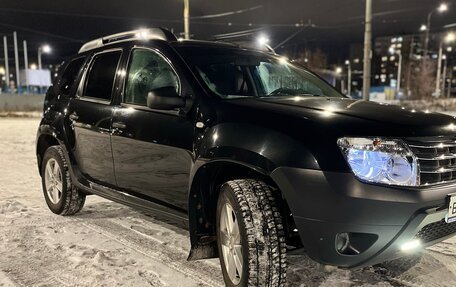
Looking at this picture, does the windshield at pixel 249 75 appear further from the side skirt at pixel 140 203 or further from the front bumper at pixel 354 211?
the front bumper at pixel 354 211

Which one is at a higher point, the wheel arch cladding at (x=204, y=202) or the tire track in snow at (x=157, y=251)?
the wheel arch cladding at (x=204, y=202)

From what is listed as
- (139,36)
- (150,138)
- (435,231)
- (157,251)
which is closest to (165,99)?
(150,138)

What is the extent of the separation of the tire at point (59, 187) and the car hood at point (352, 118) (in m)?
2.54

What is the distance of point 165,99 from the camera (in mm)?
3135

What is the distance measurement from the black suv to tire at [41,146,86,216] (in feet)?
1.45

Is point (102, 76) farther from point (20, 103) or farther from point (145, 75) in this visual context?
point (20, 103)

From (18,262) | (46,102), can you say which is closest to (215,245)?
(18,262)

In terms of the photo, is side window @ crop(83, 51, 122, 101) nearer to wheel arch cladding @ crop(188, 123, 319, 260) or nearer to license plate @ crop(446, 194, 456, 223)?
wheel arch cladding @ crop(188, 123, 319, 260)

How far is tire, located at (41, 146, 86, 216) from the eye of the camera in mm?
4832

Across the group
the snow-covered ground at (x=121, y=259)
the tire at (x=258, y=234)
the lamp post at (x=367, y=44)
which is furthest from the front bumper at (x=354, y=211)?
the lamp post at (x=367, y=44)

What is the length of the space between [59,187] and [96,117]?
1.25m

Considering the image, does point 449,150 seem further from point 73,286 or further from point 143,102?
point 73,286

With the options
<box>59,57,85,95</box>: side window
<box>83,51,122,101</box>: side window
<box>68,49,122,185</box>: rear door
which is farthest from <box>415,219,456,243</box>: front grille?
<box>59,57,85,95</box>: side window

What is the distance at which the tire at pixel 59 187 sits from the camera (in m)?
4.83
